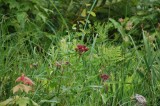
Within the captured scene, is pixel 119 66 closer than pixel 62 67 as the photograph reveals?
No

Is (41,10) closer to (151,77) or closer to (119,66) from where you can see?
(119,66)

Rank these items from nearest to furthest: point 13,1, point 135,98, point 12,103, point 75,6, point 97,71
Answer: point 12,103 < point 135,98 < point 97,71 < point 13,1 < point 75,6

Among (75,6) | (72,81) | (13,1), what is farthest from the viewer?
(75,6)

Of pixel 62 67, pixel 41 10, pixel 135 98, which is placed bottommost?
pixel 135 98

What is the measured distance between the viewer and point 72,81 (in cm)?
248

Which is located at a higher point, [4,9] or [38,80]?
[4,9]

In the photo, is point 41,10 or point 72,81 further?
point 41,10

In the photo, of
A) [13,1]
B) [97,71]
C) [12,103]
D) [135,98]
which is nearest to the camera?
[12,103]

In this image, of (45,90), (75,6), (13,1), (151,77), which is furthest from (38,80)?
(75,6)

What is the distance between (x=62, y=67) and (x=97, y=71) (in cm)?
40

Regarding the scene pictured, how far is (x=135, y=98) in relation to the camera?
231cm

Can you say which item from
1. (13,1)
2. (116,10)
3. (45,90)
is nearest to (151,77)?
(45,90)

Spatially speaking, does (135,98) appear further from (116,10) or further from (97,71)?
(116,10)

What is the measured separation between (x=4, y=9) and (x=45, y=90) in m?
2.00
